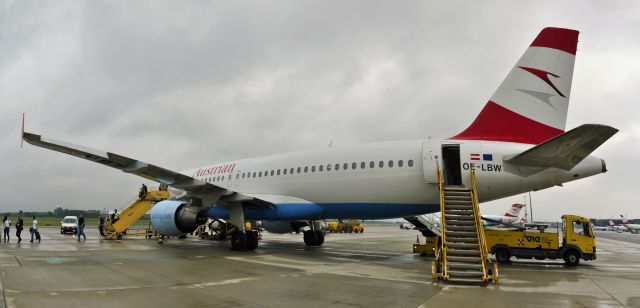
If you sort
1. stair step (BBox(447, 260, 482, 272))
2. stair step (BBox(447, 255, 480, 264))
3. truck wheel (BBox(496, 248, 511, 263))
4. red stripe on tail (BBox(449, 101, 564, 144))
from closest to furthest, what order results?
stair step (BBox(447, 260, 482, 272)) → stair step (BBox(447, 255, 480, 264)) → red stripe on tail (BBox(449, 101, 564, 144)) → truck wheel (BBox(496, 248, 511, 263))

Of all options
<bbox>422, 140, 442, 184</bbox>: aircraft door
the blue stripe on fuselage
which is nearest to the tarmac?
the blue stripe on fuselage

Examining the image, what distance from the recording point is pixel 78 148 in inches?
524

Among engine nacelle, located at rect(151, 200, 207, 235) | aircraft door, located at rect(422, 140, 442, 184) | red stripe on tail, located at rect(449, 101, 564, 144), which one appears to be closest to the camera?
red stripe on tail, located at rect(449, 101, 564, 144)

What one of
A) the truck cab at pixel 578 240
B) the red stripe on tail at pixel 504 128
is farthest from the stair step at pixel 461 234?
the truck cab at pixel 578 240

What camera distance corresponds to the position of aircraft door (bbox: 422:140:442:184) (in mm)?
12422

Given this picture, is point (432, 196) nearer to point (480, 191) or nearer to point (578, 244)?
point (480, 191)

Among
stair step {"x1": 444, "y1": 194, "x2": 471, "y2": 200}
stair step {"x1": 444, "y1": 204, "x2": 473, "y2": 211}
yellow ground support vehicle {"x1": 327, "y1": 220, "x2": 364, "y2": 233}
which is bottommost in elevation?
yellow ground support vehicle {"x1": 327, "y1": 220, "x2": 364, "y2": 233}

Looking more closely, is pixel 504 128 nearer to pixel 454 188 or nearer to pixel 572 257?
pixel 454 188

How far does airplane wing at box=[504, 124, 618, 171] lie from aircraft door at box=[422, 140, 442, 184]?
1894mm

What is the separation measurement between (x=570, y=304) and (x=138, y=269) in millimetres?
9224

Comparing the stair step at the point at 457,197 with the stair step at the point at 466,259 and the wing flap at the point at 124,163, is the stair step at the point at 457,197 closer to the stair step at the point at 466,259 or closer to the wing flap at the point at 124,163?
the stair step at the point at 466,259

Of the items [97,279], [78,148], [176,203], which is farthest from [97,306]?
[176,203]

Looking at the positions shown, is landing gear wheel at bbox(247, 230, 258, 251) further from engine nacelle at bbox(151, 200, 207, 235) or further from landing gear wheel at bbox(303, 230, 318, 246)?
landing gear wheel at bbox(303, 230, 318, 246)

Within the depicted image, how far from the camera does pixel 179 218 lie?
684 inches
